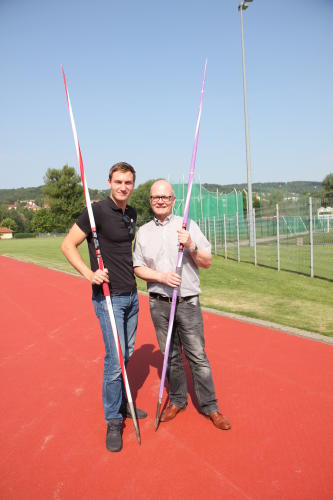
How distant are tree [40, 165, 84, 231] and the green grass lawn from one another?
6318 centimetres

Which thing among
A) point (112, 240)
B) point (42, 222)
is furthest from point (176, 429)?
point (42, 222)

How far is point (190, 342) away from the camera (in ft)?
10.4

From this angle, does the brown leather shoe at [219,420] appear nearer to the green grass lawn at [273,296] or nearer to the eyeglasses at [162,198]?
the eyeglasses at [162,198]

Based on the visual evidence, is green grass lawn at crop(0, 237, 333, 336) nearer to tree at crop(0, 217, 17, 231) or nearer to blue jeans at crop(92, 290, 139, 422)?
blue jeans at crop(92, 290, 139, 422)

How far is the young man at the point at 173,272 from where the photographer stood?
10.2 feet

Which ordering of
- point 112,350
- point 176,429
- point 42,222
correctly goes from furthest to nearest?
point 42,222, point 176,429, point 112,350

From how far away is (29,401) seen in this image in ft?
12.5

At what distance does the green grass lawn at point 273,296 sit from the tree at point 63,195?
63181mm

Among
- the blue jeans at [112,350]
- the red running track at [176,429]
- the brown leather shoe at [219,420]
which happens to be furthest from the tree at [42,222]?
the brown leather shoe at [219,420]

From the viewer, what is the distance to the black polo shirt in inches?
118

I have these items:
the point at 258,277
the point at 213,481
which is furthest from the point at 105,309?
the point at 258,277

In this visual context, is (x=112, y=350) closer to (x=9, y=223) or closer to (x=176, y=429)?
(x=176, y=429)

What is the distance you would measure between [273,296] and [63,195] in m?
68.9

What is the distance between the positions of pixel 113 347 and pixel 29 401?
1.46 metres
